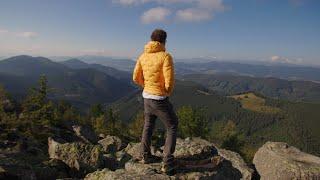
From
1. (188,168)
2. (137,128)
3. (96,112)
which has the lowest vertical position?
(137,128)

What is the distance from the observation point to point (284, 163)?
20156mm

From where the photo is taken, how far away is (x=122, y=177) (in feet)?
36.9

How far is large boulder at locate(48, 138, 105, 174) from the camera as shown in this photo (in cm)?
1722

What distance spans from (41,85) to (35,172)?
64939mm

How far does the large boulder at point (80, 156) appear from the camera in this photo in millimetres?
17219

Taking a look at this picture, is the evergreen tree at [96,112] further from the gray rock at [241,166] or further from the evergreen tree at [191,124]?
the gray rock at [241,166]

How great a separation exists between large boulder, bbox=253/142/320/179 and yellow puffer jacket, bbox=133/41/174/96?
1100 cm

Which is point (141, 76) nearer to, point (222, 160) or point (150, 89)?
point (150, 89)

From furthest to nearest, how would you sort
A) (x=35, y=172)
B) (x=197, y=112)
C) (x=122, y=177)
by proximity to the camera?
(x=197, y=112)
(x=35, y=172)
(x=122, y=177)

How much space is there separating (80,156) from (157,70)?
7.90 metres

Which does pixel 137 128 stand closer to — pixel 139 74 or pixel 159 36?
pixel 139 74

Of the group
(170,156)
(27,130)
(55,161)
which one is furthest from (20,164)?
(27,130)

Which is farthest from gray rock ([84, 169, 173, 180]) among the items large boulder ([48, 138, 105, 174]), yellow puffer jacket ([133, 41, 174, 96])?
large boulder ([48, 138, 105, 174])

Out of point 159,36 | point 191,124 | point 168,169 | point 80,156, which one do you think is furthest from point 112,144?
point 191,124
